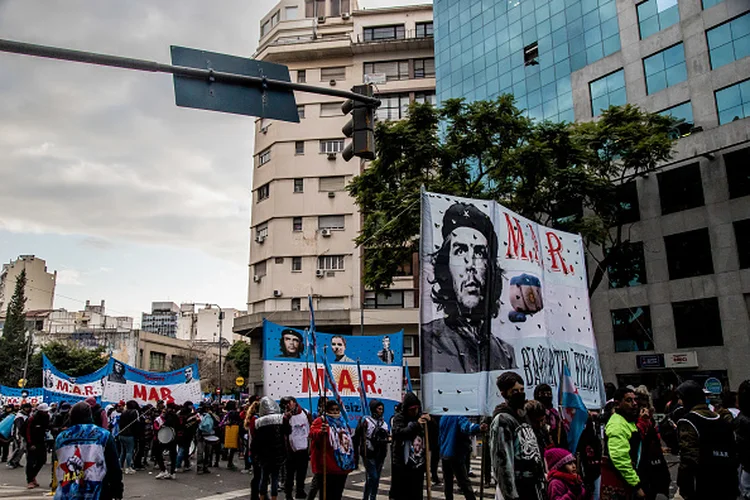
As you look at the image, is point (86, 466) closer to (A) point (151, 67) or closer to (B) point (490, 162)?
(A) point (151, 67)

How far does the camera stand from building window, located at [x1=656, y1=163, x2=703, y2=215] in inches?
1016

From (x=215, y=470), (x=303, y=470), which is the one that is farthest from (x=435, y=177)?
(x=303, y=470)

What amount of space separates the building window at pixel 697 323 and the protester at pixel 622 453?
21.6 meters

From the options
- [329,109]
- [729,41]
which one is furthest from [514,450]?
[329,109]

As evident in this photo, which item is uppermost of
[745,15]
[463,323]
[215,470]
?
[745,15]

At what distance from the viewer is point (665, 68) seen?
27125 millimetres

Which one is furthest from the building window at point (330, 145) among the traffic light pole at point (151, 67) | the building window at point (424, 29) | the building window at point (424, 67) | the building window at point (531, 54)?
the traffic light pole at point (151, 67)

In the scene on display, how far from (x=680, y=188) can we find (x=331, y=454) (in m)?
23.8

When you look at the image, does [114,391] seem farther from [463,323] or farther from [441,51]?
[441,51]

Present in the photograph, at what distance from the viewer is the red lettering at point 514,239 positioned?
282 inches

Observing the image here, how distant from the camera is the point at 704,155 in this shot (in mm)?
25078

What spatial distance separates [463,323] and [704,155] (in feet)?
76.8

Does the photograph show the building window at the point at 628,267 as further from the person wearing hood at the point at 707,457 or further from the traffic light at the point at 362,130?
the person wearing hood at the point at 707,457

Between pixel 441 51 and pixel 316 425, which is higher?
pixel 441 51
